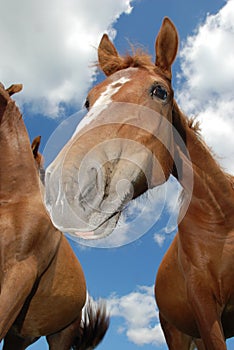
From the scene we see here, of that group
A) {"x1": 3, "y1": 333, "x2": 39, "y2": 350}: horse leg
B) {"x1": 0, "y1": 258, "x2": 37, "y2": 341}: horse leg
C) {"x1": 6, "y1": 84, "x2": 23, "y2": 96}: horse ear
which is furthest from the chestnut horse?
{"x1": 3, "y1": 333, "x2": 39, "y2": 350}: horse leg

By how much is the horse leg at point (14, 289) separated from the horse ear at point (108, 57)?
6.99ft

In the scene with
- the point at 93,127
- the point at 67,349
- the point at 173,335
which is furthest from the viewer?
the point at 67,349

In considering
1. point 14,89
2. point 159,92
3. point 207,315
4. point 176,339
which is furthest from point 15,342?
point 159,92

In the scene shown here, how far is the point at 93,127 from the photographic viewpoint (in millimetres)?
2588

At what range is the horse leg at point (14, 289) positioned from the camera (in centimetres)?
398

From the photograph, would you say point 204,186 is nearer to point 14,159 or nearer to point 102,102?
point 102,102

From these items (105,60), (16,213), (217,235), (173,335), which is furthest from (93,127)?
(173,335)

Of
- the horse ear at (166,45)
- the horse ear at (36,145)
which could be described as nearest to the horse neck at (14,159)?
the horse ear at (36,145)

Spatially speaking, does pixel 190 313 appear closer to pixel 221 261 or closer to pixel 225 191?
pixel 221 261

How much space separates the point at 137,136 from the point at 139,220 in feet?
1.94

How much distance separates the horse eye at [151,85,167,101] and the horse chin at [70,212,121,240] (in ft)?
3.36

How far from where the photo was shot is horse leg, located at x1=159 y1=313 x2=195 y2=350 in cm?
492

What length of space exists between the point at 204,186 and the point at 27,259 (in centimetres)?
→ 197

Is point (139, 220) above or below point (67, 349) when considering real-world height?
above
